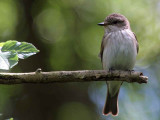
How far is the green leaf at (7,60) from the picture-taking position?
2.21 metres

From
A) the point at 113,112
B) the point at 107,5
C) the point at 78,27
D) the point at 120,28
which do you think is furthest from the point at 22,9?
the point at 113,112

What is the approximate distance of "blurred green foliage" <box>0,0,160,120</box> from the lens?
609cm

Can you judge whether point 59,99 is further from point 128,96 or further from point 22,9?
point 22,9

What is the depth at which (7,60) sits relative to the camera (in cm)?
225

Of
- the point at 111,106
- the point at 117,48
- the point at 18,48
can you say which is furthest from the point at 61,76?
the point at 111,106

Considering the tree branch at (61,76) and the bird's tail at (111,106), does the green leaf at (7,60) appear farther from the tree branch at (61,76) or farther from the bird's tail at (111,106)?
the bird's tail at (111,106)

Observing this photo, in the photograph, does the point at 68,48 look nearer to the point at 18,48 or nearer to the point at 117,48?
the point at 117,48

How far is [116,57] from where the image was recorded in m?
4.88

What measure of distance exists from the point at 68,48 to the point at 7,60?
3915 millimetres

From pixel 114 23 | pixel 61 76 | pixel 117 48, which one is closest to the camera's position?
pixel 61 76

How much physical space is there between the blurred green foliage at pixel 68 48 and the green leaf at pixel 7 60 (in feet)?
12.3

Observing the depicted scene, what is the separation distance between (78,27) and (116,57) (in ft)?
5.55

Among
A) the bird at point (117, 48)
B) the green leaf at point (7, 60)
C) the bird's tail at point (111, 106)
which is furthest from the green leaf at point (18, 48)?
the bird's tail at point (111, 106)

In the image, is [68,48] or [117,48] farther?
[68,48]
